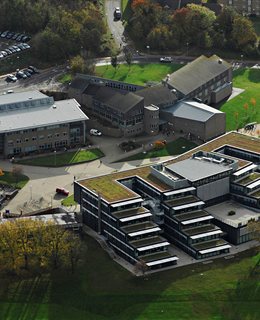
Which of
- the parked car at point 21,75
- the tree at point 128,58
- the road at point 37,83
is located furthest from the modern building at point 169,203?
the parked car at point 21,75

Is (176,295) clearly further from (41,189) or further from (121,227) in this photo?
(41,189)

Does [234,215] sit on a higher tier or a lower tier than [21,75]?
lower

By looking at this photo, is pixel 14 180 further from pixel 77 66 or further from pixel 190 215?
pixel 77 66

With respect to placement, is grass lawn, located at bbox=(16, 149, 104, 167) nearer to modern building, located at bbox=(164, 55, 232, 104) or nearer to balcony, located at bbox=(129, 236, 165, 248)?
modern building, located at bbox=(164, 55, 232, 104)

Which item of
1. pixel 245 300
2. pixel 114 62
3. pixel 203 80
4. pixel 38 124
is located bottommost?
pixel 245 300

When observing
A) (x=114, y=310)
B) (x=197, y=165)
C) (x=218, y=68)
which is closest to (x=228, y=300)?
(x=114, y=310)

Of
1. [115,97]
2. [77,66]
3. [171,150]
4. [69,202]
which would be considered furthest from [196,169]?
[77,66]
